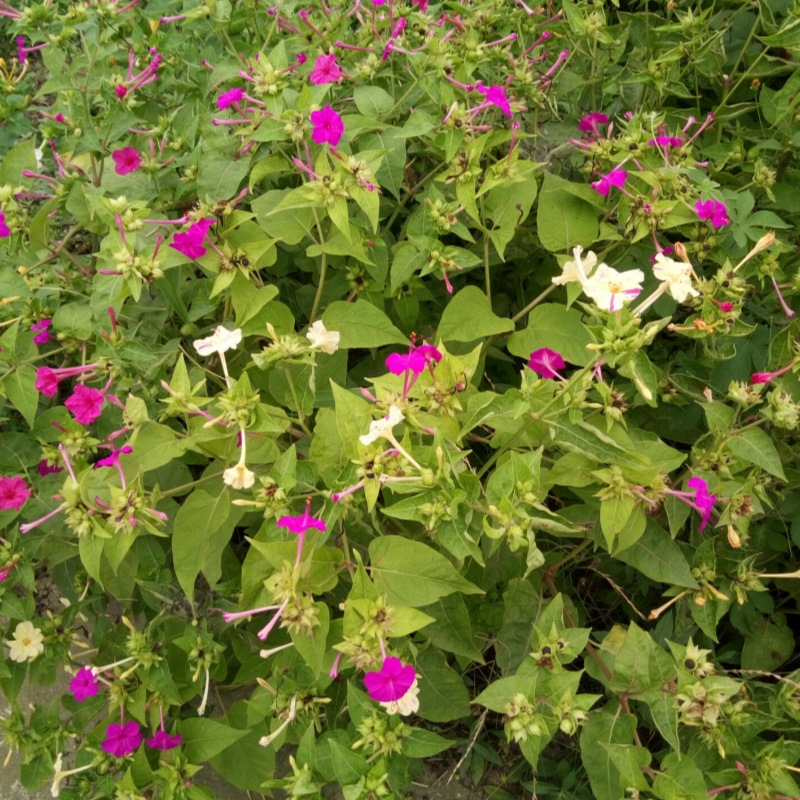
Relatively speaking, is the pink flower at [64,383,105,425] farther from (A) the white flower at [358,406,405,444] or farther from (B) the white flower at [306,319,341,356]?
(A) the white flower at [358,406,405,444]

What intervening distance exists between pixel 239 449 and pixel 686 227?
1322 millimetres

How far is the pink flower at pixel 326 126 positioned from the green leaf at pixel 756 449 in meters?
1.12

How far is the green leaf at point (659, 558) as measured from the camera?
1.79m

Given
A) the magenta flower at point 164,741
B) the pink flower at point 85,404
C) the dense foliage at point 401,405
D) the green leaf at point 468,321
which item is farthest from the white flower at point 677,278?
the magenta flower at point 164,741

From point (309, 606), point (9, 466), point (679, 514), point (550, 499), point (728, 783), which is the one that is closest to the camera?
point (309, 606)

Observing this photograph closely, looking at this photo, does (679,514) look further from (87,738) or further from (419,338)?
(87,738)

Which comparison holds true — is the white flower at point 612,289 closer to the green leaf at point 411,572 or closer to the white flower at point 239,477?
the green leaf at point 411,572

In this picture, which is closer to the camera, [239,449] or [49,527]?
[239,449]

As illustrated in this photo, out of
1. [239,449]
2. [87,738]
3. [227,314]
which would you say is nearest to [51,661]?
[87,738]

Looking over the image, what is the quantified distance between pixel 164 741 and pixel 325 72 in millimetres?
1691

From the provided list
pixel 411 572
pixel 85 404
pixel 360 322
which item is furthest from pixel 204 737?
pixel 360 322

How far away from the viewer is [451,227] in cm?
192

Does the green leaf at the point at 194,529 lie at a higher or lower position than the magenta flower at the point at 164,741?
higher

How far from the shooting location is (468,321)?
2.01 m
